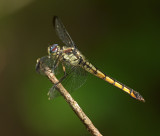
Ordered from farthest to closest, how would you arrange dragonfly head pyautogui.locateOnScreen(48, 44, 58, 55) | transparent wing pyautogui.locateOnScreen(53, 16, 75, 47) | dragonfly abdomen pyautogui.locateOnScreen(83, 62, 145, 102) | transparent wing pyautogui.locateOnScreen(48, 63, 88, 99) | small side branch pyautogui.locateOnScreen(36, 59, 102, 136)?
transparent wing pyautogui.locateOnScreen(53, 16, 75, 47) → dragonfly abdomen pyautogui.locateOnScreen(83, 62, 145, 102) → dragonfly head pyautogui.locateOnScreen(48, 44, 58, 55) → transparent wing pyautogui.locateOnScreen(48, 63, 88, 99) → small side branch pyautogui.locateOnScreen(36, 59, 102, 136)

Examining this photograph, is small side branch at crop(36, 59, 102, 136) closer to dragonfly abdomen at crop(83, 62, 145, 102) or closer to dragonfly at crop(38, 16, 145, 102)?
dragonfly at crop(38, 16, 145, 102)

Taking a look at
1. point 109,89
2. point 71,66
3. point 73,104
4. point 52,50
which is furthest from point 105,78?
point 73,104

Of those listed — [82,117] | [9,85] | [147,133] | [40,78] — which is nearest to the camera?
[82,117]

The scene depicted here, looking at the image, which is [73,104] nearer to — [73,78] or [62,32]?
[73,78]

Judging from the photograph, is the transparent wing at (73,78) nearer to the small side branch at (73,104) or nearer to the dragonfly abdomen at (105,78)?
the dragonfly abdomen at (105,78)

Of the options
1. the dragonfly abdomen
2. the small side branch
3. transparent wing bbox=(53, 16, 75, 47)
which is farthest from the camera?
transparent wing bbox=(53, 16, 75, 47)

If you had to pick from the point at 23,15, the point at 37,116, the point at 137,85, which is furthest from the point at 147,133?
the point at 23,15

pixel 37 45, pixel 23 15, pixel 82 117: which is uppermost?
pixel 23 15

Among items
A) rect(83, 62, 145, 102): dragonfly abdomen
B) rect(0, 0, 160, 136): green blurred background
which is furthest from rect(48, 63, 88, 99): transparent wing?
rect(0, 0, 160, 136): green blurred background

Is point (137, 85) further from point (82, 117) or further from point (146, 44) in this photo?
point (82, 117)
